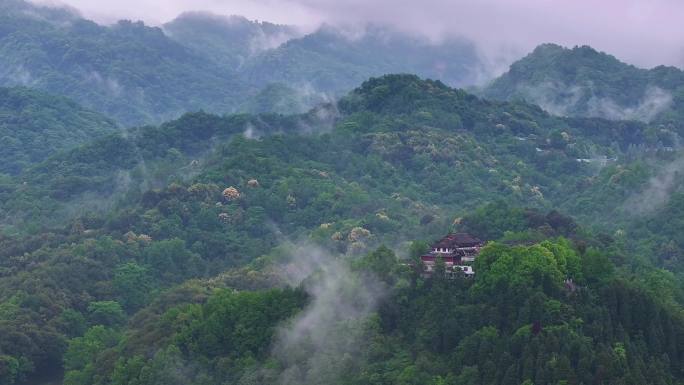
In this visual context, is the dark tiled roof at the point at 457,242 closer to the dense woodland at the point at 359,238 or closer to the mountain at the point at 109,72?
the dense woodland at the point at 359,238

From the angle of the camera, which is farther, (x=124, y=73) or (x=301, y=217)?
(x=124, y=73)

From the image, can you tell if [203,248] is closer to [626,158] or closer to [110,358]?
[110,358]

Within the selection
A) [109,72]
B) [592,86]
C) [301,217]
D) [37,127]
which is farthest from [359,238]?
[109,72]

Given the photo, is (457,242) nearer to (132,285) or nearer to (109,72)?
(132,285)

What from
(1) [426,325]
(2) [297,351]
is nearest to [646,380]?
(1) [426,325]

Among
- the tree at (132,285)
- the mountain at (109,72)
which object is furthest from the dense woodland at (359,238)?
the mountain at (109,72)

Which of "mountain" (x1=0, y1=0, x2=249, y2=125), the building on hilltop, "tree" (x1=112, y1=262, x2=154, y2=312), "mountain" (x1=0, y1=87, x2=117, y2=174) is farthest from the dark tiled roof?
"mountain" (x1=0, y1=0, x2=249, y2=125)
